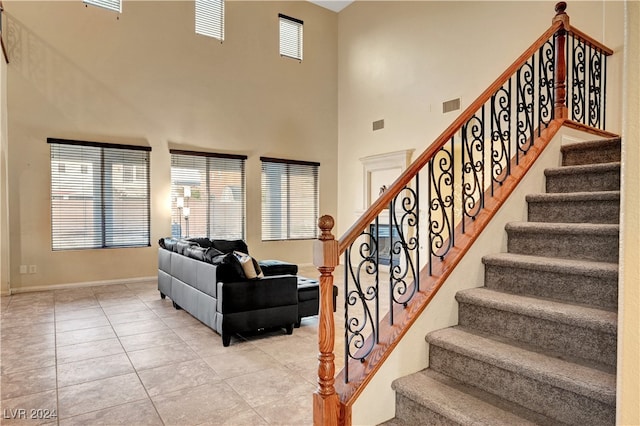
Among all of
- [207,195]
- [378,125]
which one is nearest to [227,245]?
[207,195]

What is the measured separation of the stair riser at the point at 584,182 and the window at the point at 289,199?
651cm

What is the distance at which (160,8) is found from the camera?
7422 mm

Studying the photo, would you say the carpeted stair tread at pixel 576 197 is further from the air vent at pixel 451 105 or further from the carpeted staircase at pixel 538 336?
the air vent at pixel 451 105

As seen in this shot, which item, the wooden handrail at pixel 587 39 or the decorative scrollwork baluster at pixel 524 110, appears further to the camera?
the wooden handrail at pixel 587 39

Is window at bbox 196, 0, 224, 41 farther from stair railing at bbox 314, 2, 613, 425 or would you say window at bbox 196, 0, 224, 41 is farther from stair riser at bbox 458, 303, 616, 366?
stair riser at bbox 458, 303, 616, 366

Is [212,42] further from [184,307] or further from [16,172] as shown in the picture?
[184,307]

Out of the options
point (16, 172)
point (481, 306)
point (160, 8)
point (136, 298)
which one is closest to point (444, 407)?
point (481, 306)

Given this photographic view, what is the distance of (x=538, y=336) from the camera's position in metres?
1.99

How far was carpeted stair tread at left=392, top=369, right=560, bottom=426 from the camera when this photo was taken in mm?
1675

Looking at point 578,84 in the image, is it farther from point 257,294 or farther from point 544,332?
point 257,294

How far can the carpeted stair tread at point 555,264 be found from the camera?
197 centimetres

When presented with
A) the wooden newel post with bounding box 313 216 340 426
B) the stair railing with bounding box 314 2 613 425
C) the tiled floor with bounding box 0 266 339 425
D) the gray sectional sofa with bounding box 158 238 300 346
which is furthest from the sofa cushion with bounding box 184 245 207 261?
the wooden newel post with bounding box 313 216 340 426

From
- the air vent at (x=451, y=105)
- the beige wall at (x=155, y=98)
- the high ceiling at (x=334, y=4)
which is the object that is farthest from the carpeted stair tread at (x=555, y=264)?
the high ceiling at (x=334, y=4)

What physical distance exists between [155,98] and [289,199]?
351cm
